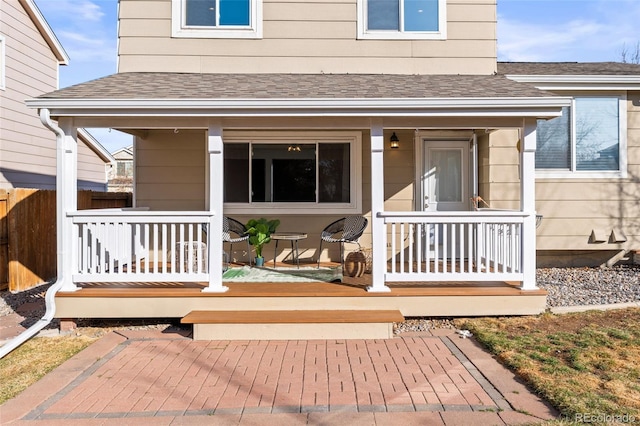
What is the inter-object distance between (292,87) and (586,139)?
5288mm

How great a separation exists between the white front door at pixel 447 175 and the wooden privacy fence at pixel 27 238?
664cm

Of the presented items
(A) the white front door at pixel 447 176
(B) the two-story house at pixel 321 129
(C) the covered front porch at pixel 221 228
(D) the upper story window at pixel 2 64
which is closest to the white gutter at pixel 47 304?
(C) the covered front porch at pixel 221 228

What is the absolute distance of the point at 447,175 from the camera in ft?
27.5

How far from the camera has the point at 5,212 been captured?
759 cm

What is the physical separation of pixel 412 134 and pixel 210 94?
3826mm

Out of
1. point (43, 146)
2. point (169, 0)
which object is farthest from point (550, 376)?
point (43, 146)

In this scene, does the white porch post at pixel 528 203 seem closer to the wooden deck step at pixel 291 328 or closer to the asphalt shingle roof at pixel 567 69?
the wooden deck step at pixel 291 328

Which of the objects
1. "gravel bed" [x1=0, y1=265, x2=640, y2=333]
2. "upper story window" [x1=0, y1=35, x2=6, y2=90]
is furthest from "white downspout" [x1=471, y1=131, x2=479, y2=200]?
"upper story window" [x1=0, y1=35, x2=6, y2=90]

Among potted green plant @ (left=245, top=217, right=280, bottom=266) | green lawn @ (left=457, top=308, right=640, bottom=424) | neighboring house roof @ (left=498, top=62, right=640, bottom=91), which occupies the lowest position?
green lawn @ (left=457, top=308, right=640, bottom=424)

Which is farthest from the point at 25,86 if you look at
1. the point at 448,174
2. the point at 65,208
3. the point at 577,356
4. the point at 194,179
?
the point at 577,356

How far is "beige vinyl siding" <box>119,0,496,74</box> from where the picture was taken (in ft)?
25.9

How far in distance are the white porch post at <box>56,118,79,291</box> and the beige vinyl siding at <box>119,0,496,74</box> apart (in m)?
2.67

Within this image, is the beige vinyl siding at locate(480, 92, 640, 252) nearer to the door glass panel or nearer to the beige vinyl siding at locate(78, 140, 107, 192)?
the door glass panel

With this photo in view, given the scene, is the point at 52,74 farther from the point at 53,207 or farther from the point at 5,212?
the point at 5,212
